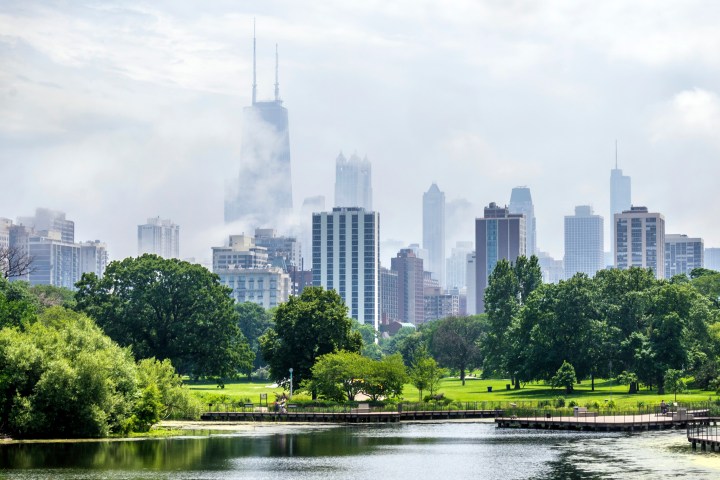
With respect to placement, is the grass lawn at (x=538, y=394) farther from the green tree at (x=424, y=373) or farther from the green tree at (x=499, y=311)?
the green tree at (x=424, y=373)

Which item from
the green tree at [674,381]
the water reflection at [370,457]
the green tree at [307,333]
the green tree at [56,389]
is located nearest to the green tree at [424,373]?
the green tree at [307,333]

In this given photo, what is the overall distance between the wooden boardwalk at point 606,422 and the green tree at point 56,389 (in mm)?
38547

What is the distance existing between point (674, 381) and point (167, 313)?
58.9 meters

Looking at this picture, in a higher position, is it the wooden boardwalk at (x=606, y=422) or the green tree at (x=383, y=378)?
the green tree at (x=383, y=378)

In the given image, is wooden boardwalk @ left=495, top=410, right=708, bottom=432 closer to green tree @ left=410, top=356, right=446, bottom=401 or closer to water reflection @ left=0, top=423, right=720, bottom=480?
water reflection @ left=0, top=423, right=720, bottom=480

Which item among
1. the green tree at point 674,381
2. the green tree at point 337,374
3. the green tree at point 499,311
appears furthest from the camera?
the green tree at point 499,311

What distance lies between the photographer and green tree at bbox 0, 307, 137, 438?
98.6m

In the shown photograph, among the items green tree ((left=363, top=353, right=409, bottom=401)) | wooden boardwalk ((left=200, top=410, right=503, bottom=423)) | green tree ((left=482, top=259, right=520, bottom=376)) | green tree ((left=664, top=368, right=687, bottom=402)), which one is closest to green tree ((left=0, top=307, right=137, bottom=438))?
wooden boardwalk ((left=200, top=410, right=503, bottom=423))

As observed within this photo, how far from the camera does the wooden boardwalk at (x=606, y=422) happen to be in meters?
116

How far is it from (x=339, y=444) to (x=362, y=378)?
34644mm

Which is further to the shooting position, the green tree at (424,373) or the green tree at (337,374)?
the green tree at (424,373)

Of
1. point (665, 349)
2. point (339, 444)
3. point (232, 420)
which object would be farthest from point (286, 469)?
point (665, 349)

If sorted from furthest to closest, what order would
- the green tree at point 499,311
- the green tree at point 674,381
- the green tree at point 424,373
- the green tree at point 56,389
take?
the green tree at point 499,311
the green tree at point 424,373
the green tree at point 674,381
the green tree at point 56,389

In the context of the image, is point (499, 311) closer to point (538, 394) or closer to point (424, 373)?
point (538, 394)
